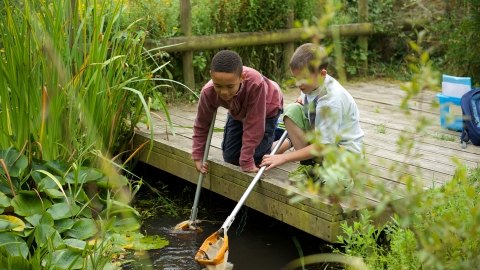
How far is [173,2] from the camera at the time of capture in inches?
249

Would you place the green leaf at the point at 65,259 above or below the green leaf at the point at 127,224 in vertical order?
above

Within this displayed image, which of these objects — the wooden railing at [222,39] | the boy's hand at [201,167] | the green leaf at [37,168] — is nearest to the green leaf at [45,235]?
the green leaf at [37,168]

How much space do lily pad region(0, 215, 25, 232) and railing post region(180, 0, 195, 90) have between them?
303 centimetres

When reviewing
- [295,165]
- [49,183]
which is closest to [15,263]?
[49,183]

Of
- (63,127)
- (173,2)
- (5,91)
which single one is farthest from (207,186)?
(173,2)

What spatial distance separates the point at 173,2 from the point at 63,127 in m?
3.08

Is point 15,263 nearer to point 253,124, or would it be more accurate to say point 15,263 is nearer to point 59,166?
point 59,166

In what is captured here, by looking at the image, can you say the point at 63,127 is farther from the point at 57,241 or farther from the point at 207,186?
the point at 207,186

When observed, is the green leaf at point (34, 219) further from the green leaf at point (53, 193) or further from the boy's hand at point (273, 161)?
the boy's hand at point (273, 161)

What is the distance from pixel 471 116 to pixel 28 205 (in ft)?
9.27

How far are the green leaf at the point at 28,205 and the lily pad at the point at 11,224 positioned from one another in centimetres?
5

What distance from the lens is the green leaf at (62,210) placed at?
3244 millimetres

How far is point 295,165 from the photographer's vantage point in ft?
13.2

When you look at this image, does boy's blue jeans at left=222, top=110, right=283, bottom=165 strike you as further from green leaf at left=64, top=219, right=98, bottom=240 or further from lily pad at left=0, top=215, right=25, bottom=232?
lily pad at left=0, top=215, right=25, bottom=232
